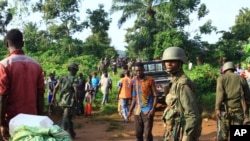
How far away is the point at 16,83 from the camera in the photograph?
4250mm

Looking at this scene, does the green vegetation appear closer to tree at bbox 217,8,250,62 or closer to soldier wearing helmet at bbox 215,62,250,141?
tree at bbox 217,8,250,62

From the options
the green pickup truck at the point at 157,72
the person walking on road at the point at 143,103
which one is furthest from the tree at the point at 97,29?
the person walking on road at the point at 143,103

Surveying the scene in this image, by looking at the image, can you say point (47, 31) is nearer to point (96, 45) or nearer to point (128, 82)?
point (96, 45)

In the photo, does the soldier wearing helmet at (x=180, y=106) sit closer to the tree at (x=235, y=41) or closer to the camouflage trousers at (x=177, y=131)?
the camouflage trousers at (x=177, y=131)

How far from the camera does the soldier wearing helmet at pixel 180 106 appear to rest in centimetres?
433

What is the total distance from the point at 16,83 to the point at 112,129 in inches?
331

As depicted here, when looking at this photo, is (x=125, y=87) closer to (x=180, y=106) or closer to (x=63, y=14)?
(x=180, y=106)

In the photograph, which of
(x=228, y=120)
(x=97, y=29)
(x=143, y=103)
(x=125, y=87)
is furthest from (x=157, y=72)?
(x=97, y=29)

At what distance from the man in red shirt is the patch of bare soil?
6.41 meters

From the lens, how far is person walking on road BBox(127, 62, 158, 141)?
7340 mm

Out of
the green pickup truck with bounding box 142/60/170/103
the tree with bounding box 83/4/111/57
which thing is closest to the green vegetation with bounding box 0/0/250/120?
the tree with bounding box 83/4/111/57

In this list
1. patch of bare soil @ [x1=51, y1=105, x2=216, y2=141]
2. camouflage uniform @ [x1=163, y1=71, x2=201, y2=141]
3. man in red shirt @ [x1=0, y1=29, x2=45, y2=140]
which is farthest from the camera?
patch of bare soil @ [x1=51, y1=105, x2=216, y2=141]

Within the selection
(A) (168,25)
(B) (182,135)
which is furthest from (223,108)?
(A) (168,25)

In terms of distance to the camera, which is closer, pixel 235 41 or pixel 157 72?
pixel 157 72
